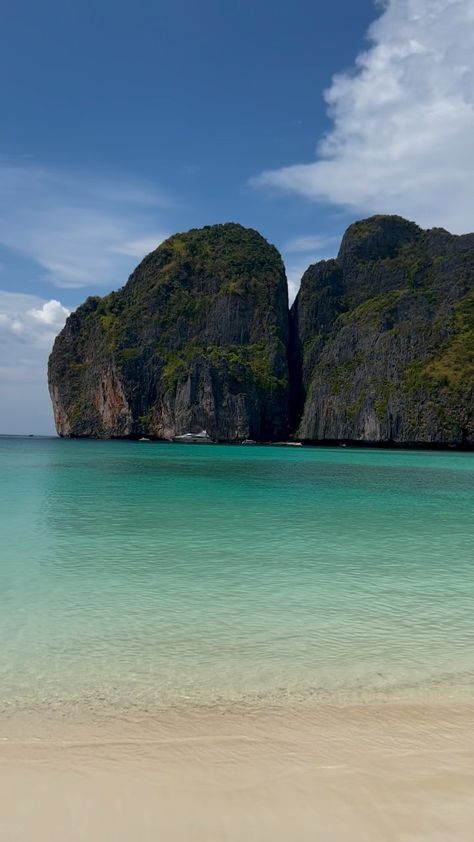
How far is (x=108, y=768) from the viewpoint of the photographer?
3.47 metres

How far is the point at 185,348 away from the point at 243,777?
111461mm

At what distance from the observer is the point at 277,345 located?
4363 inches

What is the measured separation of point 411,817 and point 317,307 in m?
121

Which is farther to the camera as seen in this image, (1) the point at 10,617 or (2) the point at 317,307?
(2) the point at 317,307

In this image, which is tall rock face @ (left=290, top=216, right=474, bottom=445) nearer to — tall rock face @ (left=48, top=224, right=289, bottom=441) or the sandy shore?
tall rock face @ (left=48, top=224, right=289, bottom=441)

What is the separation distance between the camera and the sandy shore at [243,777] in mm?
2875

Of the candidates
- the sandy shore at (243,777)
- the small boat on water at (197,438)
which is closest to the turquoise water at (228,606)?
the sandy shore at (243,777)

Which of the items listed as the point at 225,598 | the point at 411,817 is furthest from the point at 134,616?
the point at 411,817

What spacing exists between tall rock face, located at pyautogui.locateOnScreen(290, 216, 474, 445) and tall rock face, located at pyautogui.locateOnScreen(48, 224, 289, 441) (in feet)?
25.4

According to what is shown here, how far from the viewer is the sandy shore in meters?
2.88

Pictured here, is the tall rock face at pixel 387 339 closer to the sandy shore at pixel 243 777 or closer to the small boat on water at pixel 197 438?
the small boat on water at pixel 197 438

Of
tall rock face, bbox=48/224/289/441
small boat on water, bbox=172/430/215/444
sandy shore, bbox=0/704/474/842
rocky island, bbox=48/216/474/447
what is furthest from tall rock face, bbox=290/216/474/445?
sandy shore, bbox=0/704/474/842

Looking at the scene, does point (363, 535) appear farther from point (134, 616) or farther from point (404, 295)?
point (404, 295)

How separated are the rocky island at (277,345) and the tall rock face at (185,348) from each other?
276 mm
